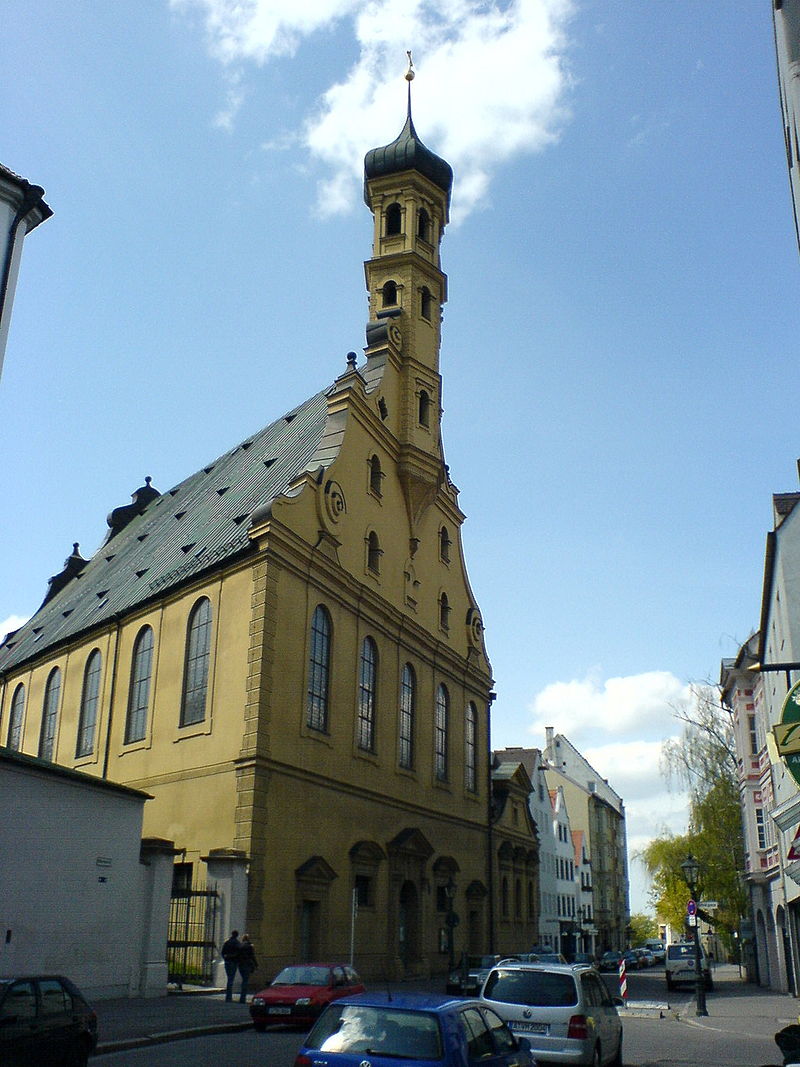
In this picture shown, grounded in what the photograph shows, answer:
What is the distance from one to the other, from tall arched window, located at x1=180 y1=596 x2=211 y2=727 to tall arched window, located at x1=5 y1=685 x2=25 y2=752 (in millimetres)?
14801

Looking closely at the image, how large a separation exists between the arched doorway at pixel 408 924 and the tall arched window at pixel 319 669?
24.8 feet

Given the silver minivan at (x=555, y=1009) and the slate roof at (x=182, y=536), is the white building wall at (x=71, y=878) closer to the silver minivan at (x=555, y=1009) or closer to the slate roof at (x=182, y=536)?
the slate roof at (x=182, y=536)

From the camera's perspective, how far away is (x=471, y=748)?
42.7 m

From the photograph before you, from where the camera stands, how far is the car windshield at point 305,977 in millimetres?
18453

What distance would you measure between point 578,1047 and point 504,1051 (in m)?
4.04

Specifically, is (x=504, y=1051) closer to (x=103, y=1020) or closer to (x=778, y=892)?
(x=103, y=1020)

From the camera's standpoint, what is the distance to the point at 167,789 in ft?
98.4

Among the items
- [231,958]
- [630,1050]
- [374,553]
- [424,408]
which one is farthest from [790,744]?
[424,408]

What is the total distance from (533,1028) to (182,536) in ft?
91.2

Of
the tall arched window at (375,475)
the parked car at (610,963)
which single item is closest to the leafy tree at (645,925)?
the parked car at (610,963)

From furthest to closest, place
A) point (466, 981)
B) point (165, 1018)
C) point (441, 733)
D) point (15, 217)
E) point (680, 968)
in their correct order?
1. point (680, 968)
2. point (441, 733)
3. point (466, 981)
4. point (165, 1018)
5. point (15, 217)

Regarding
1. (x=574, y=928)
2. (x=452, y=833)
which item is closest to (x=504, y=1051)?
(x=452, y=833)

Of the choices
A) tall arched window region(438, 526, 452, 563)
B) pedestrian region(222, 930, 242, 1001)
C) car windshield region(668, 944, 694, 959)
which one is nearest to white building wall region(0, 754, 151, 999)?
pedestrian region(222, 930, 242, 1001)

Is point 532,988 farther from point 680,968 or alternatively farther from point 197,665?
point 680,968
